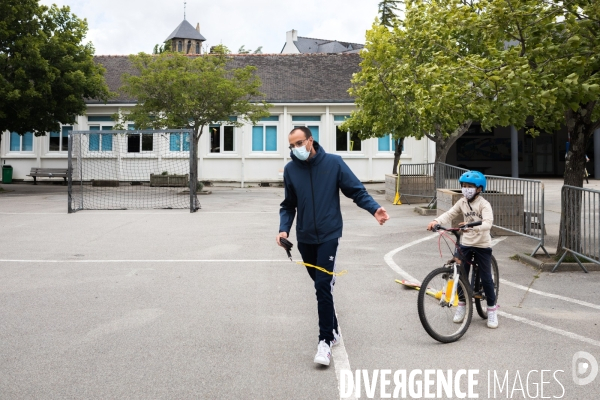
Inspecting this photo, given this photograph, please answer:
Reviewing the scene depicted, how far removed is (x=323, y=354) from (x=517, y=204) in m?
9.66

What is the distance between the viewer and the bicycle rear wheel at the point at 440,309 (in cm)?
641

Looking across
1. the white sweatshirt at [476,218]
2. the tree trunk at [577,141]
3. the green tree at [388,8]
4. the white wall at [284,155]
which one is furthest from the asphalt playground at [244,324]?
the green tree at [388,8]

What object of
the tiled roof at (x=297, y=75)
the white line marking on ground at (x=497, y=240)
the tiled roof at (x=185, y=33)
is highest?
the tiled roof at (x=185, y=33)

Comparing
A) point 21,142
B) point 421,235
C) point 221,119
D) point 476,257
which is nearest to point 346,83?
point 221,119

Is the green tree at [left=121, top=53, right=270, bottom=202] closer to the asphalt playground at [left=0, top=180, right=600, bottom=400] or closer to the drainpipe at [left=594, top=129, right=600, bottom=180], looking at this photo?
the asphalt playground at [left=0, top=180, right=600, bottom=400]

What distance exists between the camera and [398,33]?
22.9m

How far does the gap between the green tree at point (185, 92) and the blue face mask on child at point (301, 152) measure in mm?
22188

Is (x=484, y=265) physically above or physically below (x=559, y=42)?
below

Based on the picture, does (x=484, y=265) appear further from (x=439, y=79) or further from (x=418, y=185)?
(x=418, y=185)

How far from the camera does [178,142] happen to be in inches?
1382

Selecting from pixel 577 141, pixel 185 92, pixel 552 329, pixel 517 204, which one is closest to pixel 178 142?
pixel 185 92

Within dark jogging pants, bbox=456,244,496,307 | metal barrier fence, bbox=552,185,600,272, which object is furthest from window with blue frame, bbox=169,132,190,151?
dark jogging pants, bbox=456,244,496,307

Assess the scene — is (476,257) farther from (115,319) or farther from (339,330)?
(115,319)

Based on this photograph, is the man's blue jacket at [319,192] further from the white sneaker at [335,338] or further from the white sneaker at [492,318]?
the white sneaker at [492,318]
